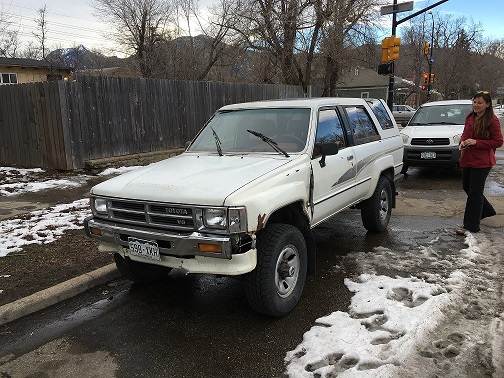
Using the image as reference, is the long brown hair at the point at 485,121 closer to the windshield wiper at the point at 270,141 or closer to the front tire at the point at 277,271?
the windshield wiper at the point at 270,141

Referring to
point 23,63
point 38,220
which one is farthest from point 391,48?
point 23,63

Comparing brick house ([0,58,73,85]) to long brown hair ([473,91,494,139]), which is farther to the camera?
brick house ([0,58,73,85])

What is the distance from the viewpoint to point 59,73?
28281 millimetres

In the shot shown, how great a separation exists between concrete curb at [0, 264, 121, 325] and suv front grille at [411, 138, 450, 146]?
26.7 feet

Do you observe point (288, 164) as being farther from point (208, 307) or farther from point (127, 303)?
point (127, 303)

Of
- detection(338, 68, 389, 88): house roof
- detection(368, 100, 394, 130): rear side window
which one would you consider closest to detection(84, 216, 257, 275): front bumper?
detection(368, 100, 394, 130): rear side window

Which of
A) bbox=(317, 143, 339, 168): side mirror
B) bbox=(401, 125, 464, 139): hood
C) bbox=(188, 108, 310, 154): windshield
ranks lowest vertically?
bbox=(401, 125, 464, 139): hood

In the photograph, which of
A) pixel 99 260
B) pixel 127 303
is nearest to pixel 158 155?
pixel 99 260

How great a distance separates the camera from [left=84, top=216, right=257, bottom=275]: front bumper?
3.15 meters

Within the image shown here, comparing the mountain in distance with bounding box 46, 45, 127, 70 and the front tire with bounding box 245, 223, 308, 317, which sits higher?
the mountain in distance with bounding box 46, 45, 127, 70

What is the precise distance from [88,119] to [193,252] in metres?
8.47

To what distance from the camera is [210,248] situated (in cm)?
317

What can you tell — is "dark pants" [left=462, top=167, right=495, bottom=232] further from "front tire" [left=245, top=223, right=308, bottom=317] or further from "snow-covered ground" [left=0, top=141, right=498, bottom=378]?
"front tire" [left=245, top=223, right=308, bottom=317]

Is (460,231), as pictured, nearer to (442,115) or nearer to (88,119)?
(442,115)
